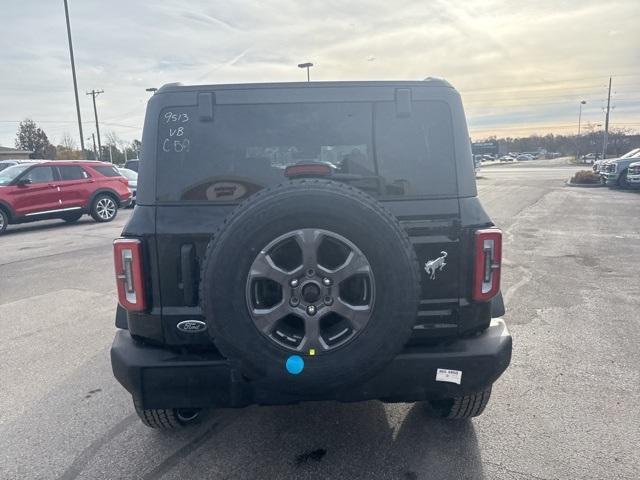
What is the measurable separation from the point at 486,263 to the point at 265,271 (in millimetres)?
1197

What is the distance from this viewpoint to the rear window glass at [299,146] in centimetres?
273

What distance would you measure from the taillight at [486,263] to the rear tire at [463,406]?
674mm

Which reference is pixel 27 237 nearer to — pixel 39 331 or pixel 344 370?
pixel 39 331

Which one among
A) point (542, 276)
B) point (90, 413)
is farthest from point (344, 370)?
point (542, 276)

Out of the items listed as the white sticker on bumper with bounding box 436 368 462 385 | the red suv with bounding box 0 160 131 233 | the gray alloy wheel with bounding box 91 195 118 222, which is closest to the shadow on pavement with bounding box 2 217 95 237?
the red suv with bounding box 0 160 131 233

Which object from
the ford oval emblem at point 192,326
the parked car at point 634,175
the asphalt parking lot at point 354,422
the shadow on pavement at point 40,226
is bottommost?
the shadow on pavement at point 40,226

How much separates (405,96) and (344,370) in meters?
1.49

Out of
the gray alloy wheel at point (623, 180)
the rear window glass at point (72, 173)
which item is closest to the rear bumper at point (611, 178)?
the gray alloy wheel at point (623, 180)

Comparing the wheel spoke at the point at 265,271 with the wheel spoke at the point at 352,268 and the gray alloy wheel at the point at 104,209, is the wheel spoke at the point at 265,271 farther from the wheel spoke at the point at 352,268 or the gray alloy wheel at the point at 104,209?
the gray alloy wheel at the point at 104,209

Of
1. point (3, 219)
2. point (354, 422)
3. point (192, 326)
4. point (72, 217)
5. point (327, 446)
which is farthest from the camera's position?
point (72, 217)

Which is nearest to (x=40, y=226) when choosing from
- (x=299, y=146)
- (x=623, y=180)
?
(x=299, y=146)

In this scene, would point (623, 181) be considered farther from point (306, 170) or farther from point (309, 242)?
point (309, 242)

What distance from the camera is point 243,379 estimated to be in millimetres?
2520

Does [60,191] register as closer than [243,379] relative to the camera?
No
